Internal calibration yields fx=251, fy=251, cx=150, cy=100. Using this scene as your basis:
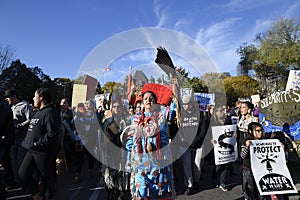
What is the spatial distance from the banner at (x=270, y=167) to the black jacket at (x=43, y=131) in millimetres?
2872

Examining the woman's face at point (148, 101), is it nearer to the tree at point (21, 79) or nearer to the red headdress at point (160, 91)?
the red headdress at point (160, 91)

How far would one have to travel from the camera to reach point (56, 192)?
4.82 m

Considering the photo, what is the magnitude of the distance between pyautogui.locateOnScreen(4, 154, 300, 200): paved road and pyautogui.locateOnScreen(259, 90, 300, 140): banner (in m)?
0.86

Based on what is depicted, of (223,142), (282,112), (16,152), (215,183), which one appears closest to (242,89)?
(282,112)

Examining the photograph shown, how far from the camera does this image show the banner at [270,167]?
3.41m

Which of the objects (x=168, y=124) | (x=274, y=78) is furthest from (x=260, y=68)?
(x=168, y=124)

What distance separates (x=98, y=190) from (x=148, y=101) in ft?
9.56

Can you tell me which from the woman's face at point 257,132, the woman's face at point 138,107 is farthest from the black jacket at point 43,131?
the woman's face at point 257,132

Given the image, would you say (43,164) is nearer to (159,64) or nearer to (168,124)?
(168,124)

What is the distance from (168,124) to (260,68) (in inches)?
1423

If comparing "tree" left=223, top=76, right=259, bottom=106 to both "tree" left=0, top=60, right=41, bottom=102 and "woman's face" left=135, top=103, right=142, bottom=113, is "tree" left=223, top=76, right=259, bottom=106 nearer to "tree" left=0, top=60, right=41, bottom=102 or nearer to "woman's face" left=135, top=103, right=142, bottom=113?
"tree" left=0, top=60, right=41, bottom=102

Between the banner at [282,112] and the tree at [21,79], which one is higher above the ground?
the tree at [21,79]

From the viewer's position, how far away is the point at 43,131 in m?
3.74

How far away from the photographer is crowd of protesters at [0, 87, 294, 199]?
274 centimetres
